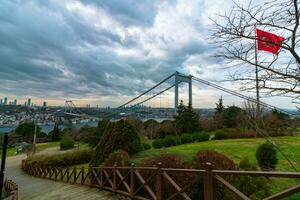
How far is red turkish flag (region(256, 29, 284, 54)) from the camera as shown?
3.09m

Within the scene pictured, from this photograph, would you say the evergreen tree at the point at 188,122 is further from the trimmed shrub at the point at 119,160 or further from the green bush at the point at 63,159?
the trimmed shrub at the point at 119,160

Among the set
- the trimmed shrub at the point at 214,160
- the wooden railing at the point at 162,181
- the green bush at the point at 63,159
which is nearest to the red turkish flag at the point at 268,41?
the wooden railing at the point at 162,181

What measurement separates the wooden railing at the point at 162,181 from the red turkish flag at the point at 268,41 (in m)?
1.51

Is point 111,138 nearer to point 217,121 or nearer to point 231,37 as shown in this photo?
point 231,37

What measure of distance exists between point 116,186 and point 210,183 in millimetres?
4341

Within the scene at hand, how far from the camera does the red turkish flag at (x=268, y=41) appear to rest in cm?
309

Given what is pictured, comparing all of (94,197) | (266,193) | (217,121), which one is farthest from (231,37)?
(217,121)

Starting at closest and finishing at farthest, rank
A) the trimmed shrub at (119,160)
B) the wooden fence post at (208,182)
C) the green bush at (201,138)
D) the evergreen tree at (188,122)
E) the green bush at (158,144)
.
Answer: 1. the wooden fence post at (208,182)
2. the trimmed shrub at (119,160)
3. the green bush at (158,144)
4. the green bush at (201,138)
5. the evergreen tree at (188,122)

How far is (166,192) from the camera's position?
5504 mm

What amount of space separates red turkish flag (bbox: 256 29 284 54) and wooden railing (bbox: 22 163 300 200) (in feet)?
4.96

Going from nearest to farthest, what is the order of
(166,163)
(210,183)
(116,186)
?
(210,183), (166,163), (116,186)

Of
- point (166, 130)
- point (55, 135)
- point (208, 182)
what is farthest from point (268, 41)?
point (55, 135)

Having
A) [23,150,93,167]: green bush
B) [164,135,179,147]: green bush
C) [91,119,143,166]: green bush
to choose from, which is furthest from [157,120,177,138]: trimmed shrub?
[91,119,143,166]: green bush

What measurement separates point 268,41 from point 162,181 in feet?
10.0
